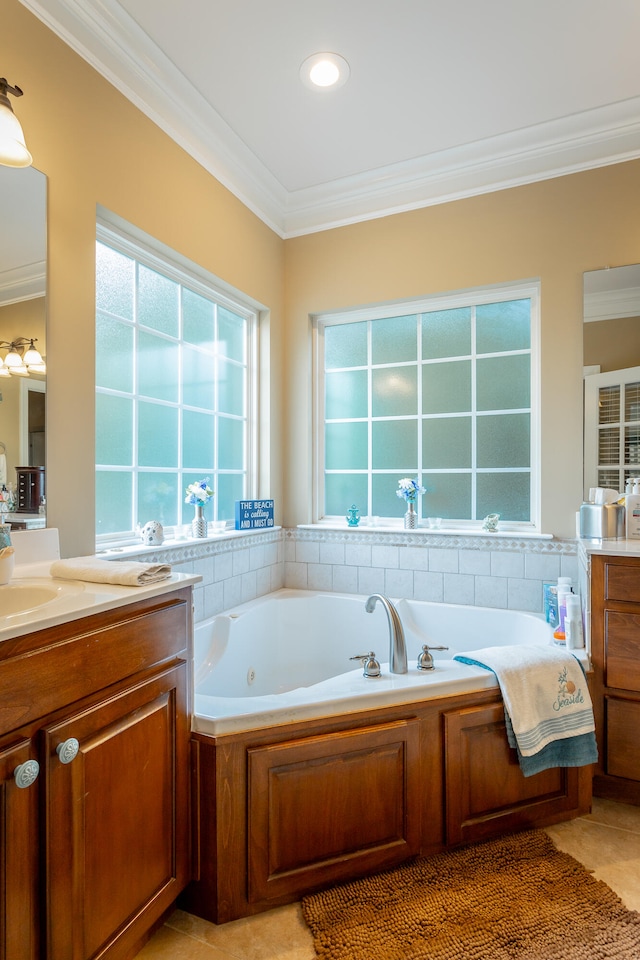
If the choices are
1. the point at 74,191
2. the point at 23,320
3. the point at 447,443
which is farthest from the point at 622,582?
the point at 74,191

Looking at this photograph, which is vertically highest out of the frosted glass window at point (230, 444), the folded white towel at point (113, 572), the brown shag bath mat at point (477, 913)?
the frosted glass window at point (230, 444)

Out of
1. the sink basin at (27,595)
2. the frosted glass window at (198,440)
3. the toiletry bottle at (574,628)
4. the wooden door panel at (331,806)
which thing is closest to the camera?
the sink basin at (27,595)

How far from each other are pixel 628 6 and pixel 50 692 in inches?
106

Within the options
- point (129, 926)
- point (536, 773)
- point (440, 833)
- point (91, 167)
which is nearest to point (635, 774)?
point (536, 773)

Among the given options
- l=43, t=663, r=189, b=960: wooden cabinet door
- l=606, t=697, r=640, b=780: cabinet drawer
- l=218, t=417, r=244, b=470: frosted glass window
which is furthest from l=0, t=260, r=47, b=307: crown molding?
l=606, t=697, r=640, b=780: cabinet drawer

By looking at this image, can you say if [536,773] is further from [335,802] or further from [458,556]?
[458,556]

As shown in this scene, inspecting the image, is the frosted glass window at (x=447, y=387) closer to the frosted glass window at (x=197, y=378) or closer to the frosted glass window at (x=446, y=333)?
the frosted glass window at (x=446, y=333)

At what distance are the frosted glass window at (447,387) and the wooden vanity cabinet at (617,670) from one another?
1.22 m

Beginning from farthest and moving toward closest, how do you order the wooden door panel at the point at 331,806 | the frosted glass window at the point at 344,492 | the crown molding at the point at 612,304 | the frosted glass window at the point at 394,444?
the frosted glass window at the point at 344,492
the frosted glass window at the point at 394,444
the crown molding at the point at 612,304
the wooden door panel at the point at 331,806

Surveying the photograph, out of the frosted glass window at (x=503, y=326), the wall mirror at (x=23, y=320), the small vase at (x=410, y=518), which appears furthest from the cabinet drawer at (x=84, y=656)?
the frosted glass window at (x=503, y=326)

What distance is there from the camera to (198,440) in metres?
2.68

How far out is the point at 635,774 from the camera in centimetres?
195

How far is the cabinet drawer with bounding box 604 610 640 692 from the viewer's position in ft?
6.35

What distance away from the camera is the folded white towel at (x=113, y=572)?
4.49ft
